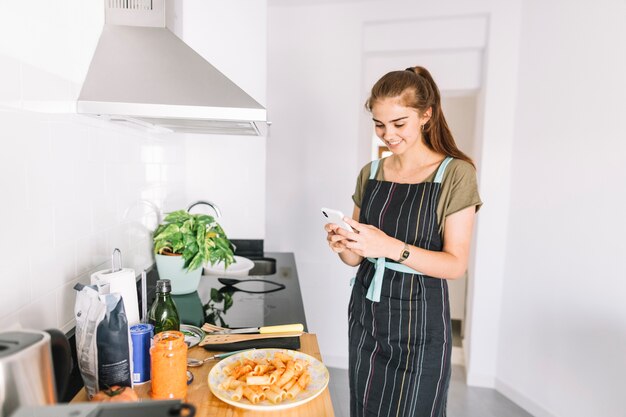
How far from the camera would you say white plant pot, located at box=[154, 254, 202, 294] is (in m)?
1.48

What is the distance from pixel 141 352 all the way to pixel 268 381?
0.93 ft

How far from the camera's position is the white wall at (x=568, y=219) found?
187cm

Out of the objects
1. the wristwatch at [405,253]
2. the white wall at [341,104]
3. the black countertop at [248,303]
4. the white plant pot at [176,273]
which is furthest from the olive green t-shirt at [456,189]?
the white wall at [341,104]

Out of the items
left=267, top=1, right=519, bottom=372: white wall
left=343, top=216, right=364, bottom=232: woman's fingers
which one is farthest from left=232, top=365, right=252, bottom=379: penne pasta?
left=267, top=1, right=519, bottom=372: white wall

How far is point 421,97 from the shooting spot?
1234 millimetres

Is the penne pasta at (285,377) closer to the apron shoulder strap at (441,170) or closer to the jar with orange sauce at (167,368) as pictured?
the jar with orange sauce at (167,368)

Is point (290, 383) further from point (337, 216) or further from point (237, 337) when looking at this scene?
point (337, 216)

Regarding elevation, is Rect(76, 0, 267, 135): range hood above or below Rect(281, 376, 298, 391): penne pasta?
above

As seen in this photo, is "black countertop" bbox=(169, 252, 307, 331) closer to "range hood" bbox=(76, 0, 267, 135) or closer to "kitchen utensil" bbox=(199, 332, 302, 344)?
"kitchen utensil" bbox=(199, 332, 302, 344)

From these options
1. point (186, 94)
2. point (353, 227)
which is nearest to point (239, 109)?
point (186, 94)

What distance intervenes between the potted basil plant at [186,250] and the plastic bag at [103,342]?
2.13 feet

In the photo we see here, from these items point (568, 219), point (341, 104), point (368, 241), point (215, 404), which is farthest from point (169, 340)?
point (341, 104)

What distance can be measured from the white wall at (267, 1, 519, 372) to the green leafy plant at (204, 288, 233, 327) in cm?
128

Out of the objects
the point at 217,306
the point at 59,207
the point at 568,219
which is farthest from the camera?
the point at 568,219
